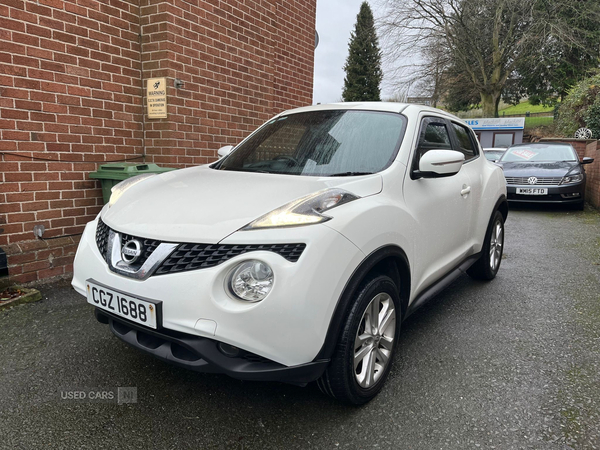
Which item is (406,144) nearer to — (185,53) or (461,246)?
(461,246)

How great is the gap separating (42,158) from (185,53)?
1.98 metres

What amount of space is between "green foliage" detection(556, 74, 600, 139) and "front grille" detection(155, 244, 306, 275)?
16.3 m

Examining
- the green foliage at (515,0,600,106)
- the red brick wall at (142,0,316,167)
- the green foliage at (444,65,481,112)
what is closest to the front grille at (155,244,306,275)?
the red brick wall at (142,0,316,167)

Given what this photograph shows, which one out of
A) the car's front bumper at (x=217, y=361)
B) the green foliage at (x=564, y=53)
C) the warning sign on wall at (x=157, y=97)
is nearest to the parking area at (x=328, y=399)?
the car's front bumper at (x=217, y=361)

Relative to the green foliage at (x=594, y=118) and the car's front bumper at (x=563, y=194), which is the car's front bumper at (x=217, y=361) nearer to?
the car's front bumper at (x=563, y=194)

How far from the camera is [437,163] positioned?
272cm

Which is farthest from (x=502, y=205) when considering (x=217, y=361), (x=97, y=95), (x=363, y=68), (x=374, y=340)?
(x=363, y=68)

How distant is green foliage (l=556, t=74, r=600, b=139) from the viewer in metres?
14.8

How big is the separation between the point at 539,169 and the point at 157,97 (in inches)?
314

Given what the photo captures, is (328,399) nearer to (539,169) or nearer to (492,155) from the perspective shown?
(539,169)

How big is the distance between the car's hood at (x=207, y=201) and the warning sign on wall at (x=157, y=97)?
246 cm

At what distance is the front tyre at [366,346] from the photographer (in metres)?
2.11

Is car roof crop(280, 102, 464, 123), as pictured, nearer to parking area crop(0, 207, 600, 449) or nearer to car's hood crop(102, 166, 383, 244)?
car's hood crop(102, 166, 383, 244)

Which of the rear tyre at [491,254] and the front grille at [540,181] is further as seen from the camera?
the front grille at [540,181]
